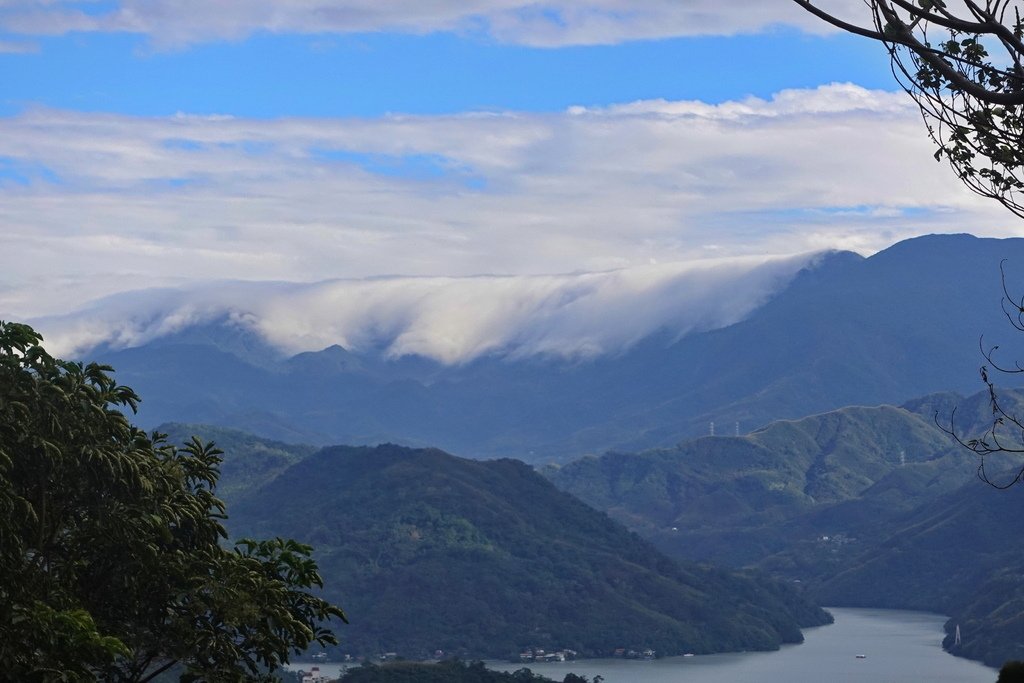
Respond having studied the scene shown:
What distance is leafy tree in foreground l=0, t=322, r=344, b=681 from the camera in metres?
25.1

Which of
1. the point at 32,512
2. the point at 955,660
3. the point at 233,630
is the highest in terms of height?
the point at 32,512

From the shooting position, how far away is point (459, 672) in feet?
414

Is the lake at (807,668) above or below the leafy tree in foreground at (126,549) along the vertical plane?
below

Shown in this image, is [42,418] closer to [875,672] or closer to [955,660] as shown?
[875,672]

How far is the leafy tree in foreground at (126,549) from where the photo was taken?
25.1 meters

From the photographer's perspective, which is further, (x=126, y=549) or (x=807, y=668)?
(x=807, y=668)

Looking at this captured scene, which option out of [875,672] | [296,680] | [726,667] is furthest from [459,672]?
[726,667]

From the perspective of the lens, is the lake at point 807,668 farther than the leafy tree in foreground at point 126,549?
Yes

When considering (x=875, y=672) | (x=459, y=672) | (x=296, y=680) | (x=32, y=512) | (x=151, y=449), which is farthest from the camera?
(x=875, y=672)

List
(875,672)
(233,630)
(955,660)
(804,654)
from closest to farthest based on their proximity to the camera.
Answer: (233,630), (875,672), (955,660), (804,654)

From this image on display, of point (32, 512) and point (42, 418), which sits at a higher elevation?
point (42, 418)

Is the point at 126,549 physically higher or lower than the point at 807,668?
higher

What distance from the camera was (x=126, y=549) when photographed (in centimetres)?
2608

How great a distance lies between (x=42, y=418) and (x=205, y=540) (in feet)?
11.8
